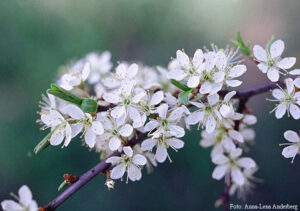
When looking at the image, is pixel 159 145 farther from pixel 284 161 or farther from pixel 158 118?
pixel 284 161

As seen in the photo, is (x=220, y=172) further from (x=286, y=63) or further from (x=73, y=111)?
(x=73, y=111)

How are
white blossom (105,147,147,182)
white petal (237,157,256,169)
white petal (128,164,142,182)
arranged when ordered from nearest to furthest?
white blossom (105,147,147,182), white petal (128,164,142,182), white petal (237,157,256,169)

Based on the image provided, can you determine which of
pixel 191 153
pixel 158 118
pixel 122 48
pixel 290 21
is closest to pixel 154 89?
pixel 158 118

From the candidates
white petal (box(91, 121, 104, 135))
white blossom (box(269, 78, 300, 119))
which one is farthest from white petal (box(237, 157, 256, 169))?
white petal (box(91, 121, 104, 135))

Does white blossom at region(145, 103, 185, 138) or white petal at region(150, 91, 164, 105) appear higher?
white petal at region(150, 91, 164, 105)

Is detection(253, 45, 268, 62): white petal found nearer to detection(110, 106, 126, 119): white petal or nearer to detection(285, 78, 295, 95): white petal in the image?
detection(285, 78, 295, 95): white petal

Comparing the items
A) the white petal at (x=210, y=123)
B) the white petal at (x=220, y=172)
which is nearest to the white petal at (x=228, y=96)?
the white petal at (x=210, y=123)

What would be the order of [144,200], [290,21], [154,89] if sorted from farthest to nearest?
[290,21]
[144,200]
[154,89]
